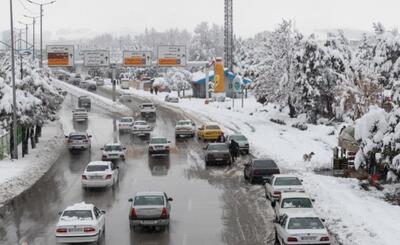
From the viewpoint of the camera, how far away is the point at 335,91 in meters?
70.1

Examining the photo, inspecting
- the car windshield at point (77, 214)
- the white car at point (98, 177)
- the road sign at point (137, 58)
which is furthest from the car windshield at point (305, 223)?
the road sign at point (137, 58)

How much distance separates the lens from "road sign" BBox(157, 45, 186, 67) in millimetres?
88938

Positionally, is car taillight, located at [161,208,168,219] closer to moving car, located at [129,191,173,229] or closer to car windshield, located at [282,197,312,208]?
moving car, located at [129,191,173,229]

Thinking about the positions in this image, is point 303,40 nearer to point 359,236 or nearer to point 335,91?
point 335,91

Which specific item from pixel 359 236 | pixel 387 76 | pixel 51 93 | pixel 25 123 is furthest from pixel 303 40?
pixel 359 236

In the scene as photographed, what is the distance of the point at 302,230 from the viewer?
22125 millimetres

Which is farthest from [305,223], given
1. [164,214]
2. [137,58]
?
[137,58]

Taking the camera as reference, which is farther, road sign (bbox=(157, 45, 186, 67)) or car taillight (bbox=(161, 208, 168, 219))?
road sign (bbox=(157, 45, 186, 67))

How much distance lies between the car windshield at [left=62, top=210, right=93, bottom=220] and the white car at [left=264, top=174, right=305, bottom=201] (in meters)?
10.4

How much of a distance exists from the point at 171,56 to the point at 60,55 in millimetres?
14422

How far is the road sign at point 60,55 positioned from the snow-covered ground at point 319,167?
16.3 m

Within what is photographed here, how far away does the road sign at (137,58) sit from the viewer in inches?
3556

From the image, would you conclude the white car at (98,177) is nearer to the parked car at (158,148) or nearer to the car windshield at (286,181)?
the car windshield at (286,181)

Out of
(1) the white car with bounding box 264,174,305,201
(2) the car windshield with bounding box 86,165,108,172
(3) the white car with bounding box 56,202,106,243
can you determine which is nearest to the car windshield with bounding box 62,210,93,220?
(3) the white car with bounding box 56,202,106,243
